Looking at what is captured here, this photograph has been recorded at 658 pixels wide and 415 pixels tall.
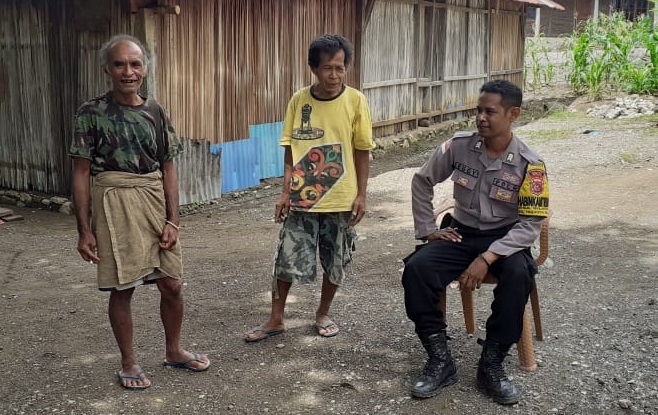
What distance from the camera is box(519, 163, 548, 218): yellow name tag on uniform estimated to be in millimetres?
3635

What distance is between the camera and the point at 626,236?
6652 mm

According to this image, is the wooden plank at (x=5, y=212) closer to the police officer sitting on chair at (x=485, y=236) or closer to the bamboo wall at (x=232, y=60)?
the bamboo wall at (x=232, y=60)

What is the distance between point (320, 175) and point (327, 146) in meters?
0.15

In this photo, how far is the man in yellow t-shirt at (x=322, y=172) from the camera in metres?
3.99

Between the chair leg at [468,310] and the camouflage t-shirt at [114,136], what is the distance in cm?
176

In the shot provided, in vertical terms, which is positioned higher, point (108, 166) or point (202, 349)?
point (108, 166)

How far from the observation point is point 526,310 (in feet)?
13.0

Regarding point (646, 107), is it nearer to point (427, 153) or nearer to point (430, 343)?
point (427, 153)

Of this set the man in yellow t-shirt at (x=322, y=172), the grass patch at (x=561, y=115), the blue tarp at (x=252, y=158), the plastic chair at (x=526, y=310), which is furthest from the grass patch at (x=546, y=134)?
the man in yellow t-shirt at (x=322, y=172)

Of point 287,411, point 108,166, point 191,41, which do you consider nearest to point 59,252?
point 191,41

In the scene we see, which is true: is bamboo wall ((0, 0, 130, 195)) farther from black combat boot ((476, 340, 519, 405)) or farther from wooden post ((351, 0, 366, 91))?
black combat boot ((476, 340, 519, 405))

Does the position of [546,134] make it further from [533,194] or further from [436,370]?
[436,370]

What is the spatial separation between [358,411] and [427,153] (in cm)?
962

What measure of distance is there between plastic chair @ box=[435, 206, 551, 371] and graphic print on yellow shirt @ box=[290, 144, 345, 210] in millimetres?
606
